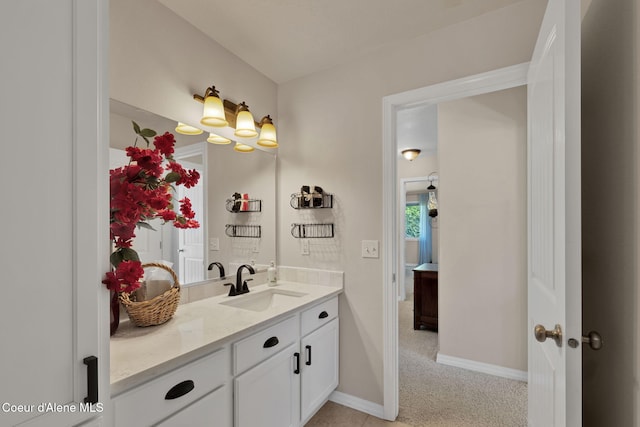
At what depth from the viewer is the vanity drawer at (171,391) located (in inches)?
37.0

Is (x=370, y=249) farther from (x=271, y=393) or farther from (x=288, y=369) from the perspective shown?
(x=271, y=393)

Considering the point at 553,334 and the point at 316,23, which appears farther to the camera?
the point at 316,23

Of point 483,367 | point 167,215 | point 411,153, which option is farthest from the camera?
point 411,153

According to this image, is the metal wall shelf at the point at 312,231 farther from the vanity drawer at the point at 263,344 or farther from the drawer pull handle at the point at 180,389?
the drawer pull handle at the point at 180,389

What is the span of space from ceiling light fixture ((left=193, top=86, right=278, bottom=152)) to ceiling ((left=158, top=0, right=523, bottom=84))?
38 centimetres

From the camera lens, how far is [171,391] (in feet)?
3.49

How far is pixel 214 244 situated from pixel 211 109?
2.77 ft

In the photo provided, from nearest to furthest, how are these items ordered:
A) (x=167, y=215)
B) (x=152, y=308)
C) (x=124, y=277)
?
(x=124, y=277) → (x=152, y=308) → (x=167, y=215)

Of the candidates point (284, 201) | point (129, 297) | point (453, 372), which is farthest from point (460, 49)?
point (453, 372)

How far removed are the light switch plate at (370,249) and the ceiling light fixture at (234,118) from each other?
101 centimetres

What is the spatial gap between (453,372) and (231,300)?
2073mm

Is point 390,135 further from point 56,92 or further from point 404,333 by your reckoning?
point 404,333

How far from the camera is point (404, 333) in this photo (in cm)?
Result: 357

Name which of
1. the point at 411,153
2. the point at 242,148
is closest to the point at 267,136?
the point at 242,148
